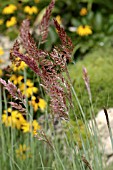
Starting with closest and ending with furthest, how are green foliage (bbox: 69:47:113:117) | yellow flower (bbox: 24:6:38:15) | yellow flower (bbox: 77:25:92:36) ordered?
green foliage (bbox: 69:47:113:117) → yellow flower (bbox: 77:25:92:36) → yellow flower (bbox: 24:6:38:15)

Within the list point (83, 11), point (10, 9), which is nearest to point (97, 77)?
point (83, 11)

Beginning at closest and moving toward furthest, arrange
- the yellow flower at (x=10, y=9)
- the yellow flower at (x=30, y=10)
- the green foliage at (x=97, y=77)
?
the green foliage at (x=97, y=77), the yellow flower at (x=30, y=10), the yellow flower at (x=10, y=9)

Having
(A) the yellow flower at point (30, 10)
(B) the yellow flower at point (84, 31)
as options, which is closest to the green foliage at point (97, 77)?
(B) the yellow flower at point (84, 31)

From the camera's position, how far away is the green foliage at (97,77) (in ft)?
15.1

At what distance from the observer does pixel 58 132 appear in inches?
179

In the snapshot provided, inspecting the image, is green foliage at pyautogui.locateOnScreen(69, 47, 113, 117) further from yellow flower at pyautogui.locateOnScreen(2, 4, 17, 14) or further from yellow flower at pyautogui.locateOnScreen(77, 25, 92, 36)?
yellow flower at pyautogui.locateOnScreen(2, 4, 17, 14)

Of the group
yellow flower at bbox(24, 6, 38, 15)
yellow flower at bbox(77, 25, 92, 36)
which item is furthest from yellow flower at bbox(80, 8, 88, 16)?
yellow flower at bbox(24, 6, 38, 15)

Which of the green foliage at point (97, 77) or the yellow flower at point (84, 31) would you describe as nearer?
the green foliage at point (97, 77)

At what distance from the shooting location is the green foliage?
459 cm

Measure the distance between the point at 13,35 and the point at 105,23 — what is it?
1.32m

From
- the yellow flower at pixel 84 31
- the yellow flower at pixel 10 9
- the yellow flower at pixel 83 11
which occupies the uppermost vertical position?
the yellow flower at pixel 10 9

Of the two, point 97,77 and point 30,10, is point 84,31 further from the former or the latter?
point 97,77

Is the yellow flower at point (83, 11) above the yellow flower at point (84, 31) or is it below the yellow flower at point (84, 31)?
above

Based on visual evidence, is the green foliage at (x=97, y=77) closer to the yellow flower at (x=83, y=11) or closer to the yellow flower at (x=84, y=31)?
the yellow flower at (x=84, y=31)
